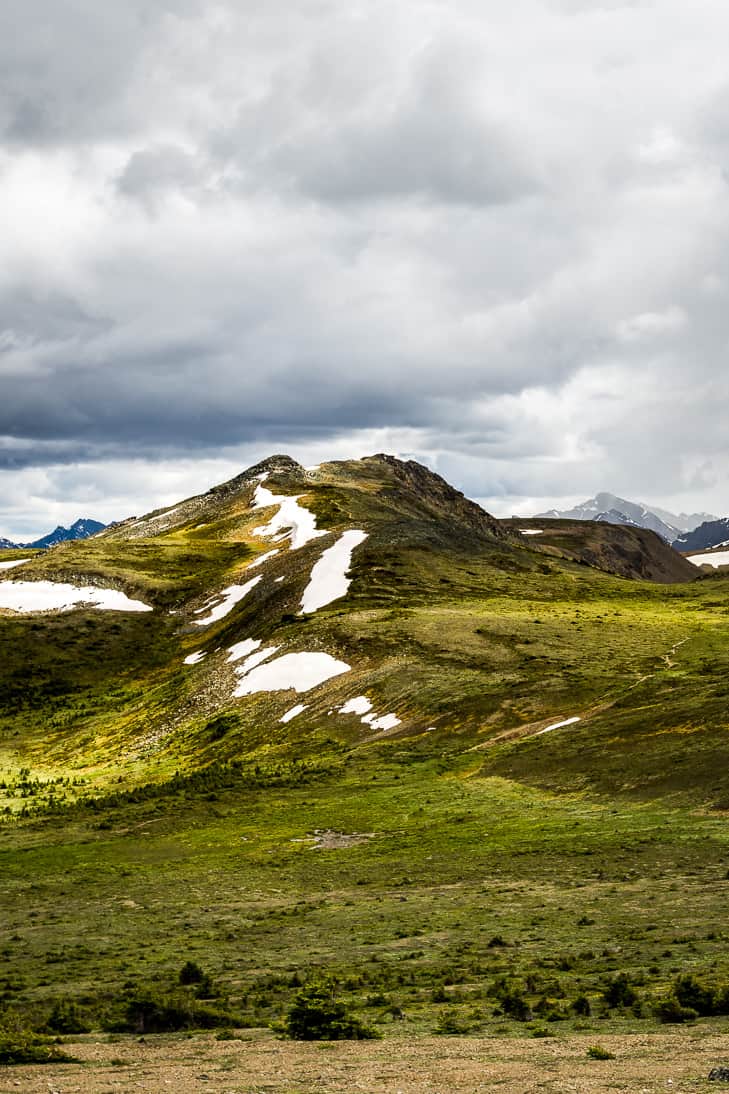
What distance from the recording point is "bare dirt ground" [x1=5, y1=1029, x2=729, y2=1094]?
1759 centimetres

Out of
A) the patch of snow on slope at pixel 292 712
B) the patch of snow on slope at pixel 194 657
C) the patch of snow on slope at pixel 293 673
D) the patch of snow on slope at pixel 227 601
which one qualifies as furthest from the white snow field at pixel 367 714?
the patch of snow on slope at pixel 227 601

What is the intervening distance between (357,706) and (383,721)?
4.94 meters

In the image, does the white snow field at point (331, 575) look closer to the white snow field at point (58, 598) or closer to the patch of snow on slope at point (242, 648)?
the patch of snow on slope at point (242, 648)

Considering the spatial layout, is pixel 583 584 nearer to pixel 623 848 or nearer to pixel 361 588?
pixel 361 588

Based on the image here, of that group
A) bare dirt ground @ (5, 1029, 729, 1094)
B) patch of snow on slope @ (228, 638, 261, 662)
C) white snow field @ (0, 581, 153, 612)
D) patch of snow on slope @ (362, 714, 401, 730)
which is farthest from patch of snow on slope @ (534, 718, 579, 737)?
white snow field @ (0, 581, 153, 612)

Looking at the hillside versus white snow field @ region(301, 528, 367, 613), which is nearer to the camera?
the hillside

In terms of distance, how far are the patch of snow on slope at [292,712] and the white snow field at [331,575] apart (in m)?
29.3

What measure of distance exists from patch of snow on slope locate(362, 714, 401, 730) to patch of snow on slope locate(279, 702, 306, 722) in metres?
7.44

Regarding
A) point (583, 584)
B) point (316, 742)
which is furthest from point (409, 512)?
point (316, 742)

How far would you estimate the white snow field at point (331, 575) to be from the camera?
116 metres

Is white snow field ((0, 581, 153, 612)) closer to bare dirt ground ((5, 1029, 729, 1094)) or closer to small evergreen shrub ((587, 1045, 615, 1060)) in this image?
bare dirt ground ((5, 1029, 729, 1094))

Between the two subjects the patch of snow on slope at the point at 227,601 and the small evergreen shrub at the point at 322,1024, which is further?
the patch of snow on slope at the point at 227,601

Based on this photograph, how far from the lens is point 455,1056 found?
20.3 meters

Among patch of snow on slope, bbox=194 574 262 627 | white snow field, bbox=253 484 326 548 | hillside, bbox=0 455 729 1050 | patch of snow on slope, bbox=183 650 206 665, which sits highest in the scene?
white snow field, bbox=253 484 326 548
